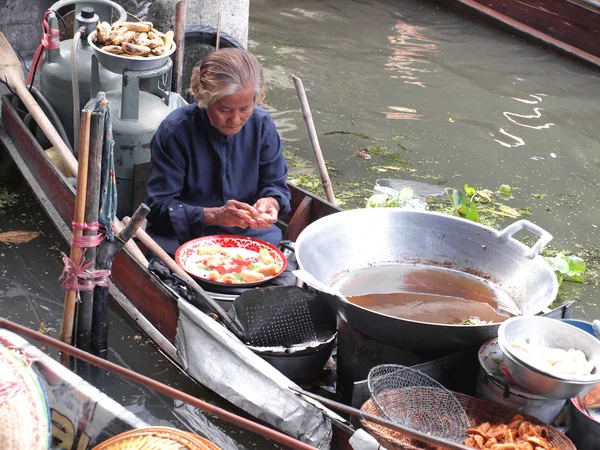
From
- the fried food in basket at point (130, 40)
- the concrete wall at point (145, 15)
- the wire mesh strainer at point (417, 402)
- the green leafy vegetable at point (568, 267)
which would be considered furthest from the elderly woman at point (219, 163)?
the concrete wall at point (145, 15)

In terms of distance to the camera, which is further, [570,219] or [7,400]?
[570,219]

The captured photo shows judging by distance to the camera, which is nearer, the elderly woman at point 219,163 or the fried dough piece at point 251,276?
the elderly woman at point 219,163

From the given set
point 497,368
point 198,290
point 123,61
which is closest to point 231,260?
point 198,290

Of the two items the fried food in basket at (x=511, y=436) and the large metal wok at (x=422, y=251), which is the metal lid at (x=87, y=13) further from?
the fried food in basket at (x=511, y=436)

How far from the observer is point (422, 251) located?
12.8 ft

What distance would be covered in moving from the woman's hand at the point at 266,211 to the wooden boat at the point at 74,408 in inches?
53.2

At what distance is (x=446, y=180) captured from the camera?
23.3ft

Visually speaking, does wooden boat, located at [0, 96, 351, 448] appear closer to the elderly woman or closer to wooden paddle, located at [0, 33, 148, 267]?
wooden paddle, located at [0, 33, 148, 267]

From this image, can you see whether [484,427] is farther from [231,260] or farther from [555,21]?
[555,21]

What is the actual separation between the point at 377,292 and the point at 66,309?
4.80 feet

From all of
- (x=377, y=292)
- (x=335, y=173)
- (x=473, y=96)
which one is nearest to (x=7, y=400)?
(x=377, y=292)

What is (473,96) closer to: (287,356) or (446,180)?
(446,180)

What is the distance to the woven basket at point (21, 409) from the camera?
2.57 m

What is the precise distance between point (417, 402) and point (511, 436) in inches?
15.3
